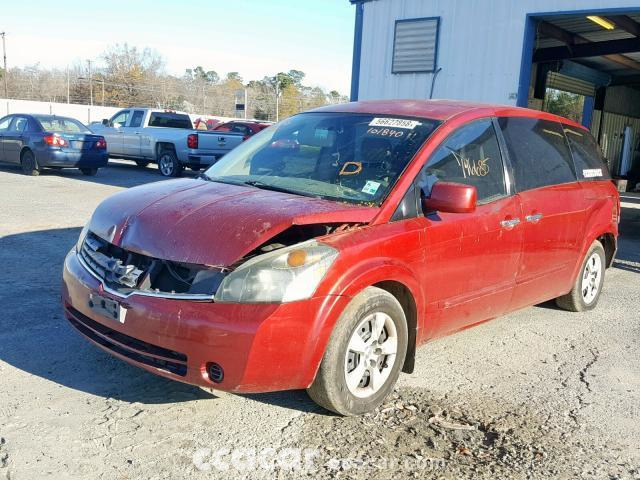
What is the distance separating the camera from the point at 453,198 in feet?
12.8

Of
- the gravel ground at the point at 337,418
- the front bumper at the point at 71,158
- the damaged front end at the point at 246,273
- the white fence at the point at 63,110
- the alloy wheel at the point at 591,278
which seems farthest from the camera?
the white fence at the point at 63,110

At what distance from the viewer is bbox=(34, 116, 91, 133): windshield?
15695mm

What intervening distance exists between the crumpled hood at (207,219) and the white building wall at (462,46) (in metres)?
9.48

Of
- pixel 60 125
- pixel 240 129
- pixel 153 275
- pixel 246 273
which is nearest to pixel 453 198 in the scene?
Result: pixel 246 273

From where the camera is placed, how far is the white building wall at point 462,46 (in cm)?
1211

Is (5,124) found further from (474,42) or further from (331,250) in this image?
(331,250)

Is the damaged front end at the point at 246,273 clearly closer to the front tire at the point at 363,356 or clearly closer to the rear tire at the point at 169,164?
the front tire at the point at 363,356

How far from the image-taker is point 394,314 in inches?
149

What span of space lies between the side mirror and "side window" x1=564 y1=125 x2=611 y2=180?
2346 mm

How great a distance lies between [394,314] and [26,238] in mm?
5723

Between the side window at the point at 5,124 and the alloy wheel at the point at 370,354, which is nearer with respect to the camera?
the alloy wheel at the point at 370,354

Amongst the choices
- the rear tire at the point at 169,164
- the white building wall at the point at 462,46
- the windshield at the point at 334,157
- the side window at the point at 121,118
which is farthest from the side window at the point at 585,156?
the side window at the point at 121,118

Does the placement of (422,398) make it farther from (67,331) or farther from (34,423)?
(67,331)

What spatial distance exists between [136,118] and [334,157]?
1547 cm
